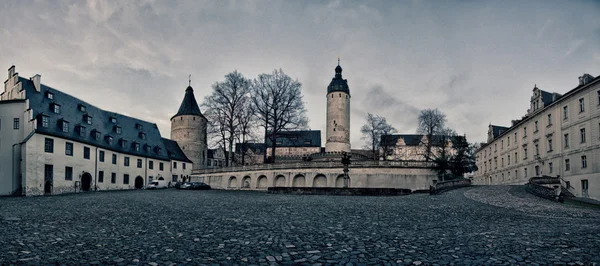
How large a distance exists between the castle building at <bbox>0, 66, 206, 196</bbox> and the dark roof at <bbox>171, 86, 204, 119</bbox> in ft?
23.9

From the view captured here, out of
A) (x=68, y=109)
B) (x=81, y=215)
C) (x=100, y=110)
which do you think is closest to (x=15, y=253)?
(x=81, y=215)

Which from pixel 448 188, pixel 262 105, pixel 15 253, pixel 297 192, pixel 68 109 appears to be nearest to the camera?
pixel 15 253

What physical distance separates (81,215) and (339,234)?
31.1 ft

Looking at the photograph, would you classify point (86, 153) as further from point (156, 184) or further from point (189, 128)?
point (189, 128)

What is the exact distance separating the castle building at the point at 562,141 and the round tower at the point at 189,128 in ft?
156

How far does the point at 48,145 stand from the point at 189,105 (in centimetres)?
2871

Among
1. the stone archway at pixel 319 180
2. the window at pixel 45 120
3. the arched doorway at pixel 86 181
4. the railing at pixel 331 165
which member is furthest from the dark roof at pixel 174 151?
the stone archway at pixel 319 180

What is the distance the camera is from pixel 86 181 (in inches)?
1695

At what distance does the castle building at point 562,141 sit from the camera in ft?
107

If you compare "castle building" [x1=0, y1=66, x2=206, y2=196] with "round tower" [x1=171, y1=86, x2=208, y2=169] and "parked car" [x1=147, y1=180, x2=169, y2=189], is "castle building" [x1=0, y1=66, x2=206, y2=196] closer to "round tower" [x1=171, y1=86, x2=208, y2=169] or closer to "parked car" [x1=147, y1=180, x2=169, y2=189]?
"parked car" [x1=147, y1=180, x2=169, y2=189]

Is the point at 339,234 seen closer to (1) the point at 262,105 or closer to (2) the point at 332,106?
(1) the point at 262,105

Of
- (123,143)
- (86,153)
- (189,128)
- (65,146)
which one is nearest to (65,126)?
(65,146)

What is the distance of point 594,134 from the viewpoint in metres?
32.4

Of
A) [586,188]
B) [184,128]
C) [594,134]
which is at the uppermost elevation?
[184,128]
